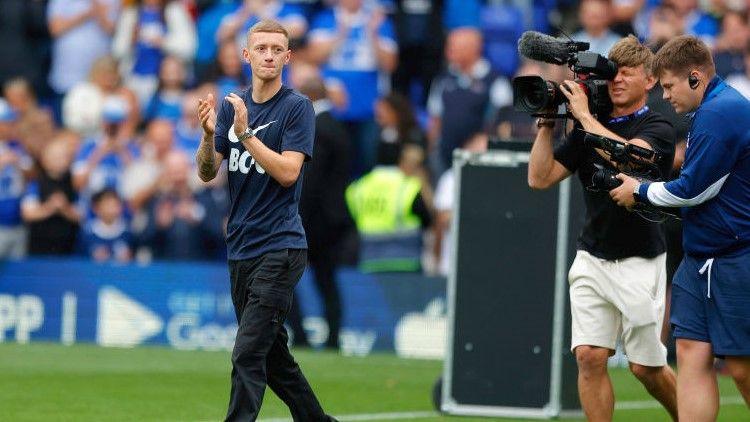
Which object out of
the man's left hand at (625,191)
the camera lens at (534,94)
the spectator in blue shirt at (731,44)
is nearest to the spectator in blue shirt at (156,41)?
the spectator in blue shirt at (731,44)

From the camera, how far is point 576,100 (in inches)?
335

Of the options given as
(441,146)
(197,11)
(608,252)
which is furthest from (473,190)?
(197,11)

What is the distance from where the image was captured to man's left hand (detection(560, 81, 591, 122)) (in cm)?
848

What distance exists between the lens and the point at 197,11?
750 inches

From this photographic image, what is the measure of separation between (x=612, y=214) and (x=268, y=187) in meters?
1.98

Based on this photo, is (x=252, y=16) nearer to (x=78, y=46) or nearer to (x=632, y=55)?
(x=78, y=46)

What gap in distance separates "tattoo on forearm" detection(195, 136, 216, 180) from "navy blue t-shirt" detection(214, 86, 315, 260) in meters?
0.13

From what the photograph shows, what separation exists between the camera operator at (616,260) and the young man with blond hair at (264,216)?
1427 mm

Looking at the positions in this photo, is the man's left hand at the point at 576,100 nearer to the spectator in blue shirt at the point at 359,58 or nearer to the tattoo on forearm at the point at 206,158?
the tattoo on forearm at the point at 206,158

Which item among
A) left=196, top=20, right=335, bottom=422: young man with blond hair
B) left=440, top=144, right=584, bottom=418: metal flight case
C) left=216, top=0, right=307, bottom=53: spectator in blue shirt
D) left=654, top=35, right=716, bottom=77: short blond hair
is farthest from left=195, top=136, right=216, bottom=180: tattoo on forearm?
left=216, top=0, right=307, bottom=53: spectator in blue shirt

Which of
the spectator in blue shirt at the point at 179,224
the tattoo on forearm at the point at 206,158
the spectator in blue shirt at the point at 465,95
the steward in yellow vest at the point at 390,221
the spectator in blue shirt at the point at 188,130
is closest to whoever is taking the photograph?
the tattoo on forearm at the point at 206,158

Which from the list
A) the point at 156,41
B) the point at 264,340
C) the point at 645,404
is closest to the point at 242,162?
the point at 264,340

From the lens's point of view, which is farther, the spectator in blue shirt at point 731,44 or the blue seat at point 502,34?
the blue seat at point 502,34

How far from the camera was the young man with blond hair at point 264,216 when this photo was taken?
822cm
